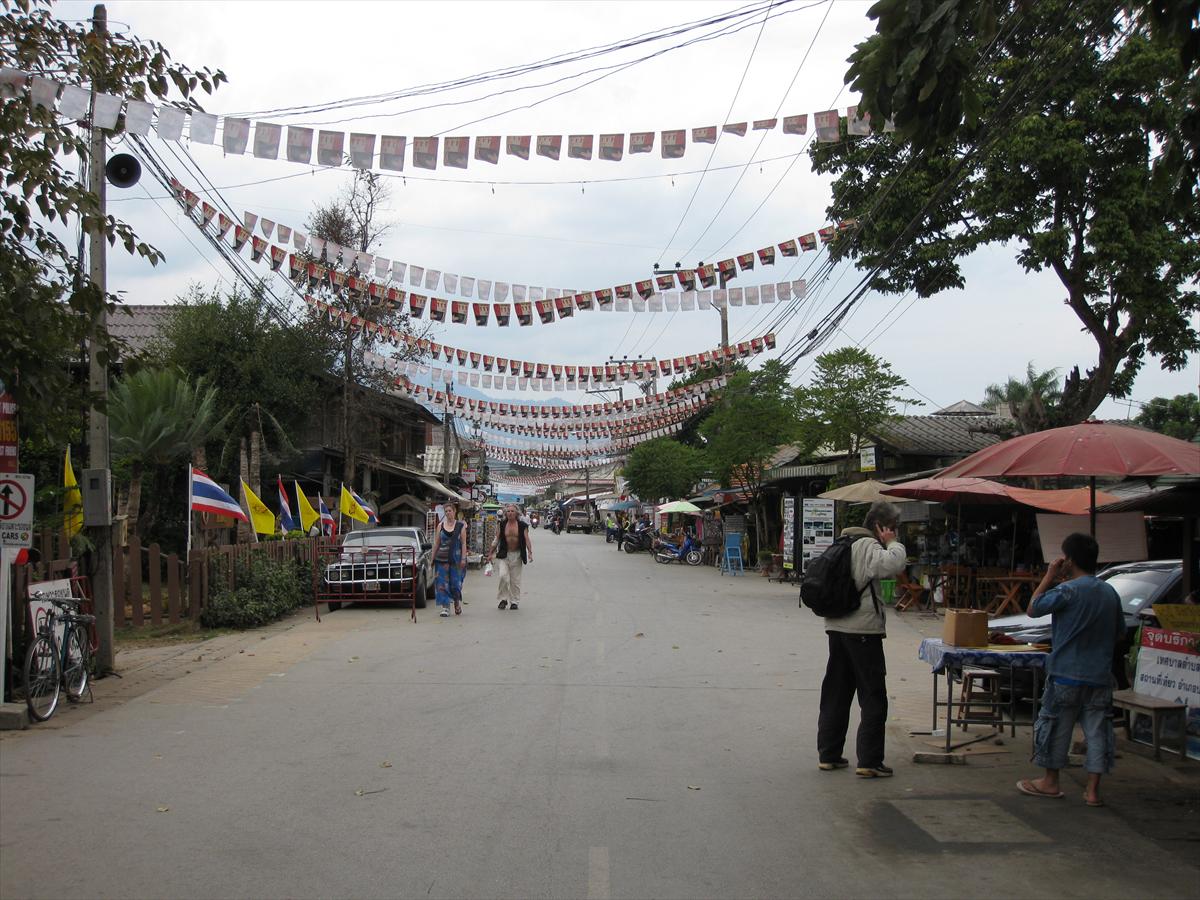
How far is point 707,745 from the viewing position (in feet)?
28.0

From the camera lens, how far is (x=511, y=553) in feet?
64.0

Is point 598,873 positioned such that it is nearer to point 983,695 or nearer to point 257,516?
point 983,695

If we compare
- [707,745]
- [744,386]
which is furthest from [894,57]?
[744,386]

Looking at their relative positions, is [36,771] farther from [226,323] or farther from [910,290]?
[226,323]

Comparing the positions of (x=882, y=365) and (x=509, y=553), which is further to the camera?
(x=882, y=365)

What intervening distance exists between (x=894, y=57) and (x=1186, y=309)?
58.3 feet

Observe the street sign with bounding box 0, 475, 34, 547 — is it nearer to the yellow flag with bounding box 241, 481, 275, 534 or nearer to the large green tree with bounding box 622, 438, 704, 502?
the yellow flag with bounding box 241, 481, 275, 534

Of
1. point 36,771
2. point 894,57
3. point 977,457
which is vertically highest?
point 894,57

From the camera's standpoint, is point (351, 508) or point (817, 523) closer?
point (817, 523)

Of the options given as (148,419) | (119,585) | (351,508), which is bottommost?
(119,585)

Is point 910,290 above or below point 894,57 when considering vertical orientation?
above

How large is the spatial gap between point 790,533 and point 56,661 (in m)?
21.2

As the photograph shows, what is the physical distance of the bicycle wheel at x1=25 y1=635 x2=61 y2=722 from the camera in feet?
30.8

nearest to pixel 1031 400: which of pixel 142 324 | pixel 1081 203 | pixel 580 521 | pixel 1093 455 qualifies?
pixel 1081 203
